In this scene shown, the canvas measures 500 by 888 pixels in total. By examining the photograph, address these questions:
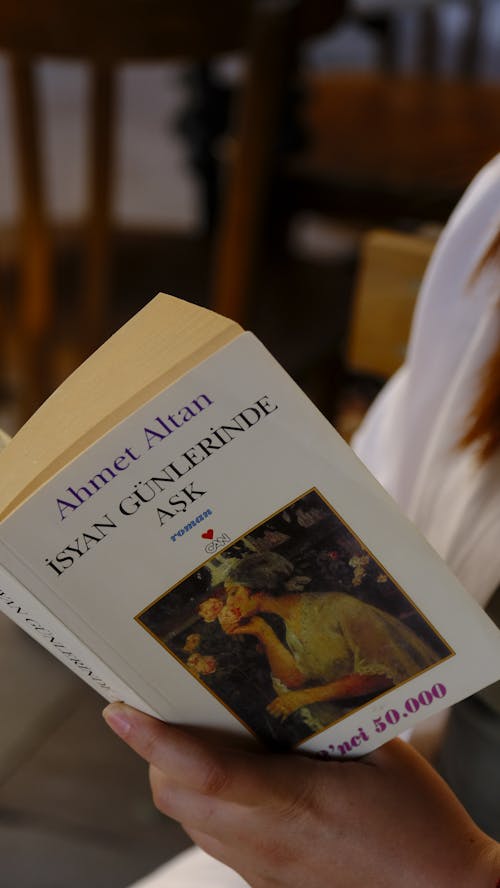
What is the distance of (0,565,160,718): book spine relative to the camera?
321 mm

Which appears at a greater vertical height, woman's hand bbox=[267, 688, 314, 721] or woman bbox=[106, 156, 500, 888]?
woman's hand bbox=[267, 688, 314, 721]

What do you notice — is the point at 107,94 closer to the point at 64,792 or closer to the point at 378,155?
the point at 378,155

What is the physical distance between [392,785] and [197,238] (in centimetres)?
112

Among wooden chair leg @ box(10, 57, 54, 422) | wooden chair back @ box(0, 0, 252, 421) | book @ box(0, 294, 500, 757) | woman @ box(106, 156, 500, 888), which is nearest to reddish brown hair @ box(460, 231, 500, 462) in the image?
woman @ box(106, 156, 500, 888)

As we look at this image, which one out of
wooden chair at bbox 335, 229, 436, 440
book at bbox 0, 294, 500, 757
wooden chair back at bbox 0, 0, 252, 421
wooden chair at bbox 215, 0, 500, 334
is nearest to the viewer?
book at bbox 0, 294, 500, 757

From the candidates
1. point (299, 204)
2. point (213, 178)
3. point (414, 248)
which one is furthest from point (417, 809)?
point (213, 178)

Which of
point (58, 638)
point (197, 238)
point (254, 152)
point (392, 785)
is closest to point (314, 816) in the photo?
point (392, 785)

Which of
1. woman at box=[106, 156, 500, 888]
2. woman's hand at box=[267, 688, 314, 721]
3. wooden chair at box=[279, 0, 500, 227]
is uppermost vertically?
woman's hand at box=[267, 688, 314, 721]

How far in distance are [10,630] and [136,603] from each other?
12.6 inches

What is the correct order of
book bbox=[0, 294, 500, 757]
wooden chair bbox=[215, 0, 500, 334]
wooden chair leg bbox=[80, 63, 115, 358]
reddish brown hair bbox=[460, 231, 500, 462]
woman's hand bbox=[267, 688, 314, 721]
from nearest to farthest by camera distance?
book bbox=[0, 294, 500, 757] < woman's hand bbox=[267, 688, 314, 721] < reddish brown hair bbox=[460, 231, 500, 462] < wooden chair leg bbox=[80, 63, 115, 358] < wooden chair bbox=[215, 0, 500, 334]

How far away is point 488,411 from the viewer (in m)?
0.50

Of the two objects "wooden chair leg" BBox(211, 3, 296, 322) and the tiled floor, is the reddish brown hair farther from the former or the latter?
"wooden chair leg" BBox(211, 3, 296, 322)

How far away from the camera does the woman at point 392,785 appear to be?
392 mm

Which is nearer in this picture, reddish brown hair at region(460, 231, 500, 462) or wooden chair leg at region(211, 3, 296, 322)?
reddish brown hair at region(460, 231, 500, 462)
